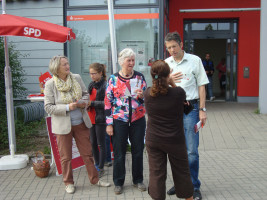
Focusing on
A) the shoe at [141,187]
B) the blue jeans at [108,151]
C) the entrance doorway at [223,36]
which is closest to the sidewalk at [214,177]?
the shoe at [141,187]

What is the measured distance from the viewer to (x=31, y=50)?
31.6 feet

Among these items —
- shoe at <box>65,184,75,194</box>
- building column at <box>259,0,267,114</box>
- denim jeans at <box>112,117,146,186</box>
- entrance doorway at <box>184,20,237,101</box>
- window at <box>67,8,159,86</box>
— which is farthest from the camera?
entrance doorway at <box>184,20,237,101</box>

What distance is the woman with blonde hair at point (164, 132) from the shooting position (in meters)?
3.15

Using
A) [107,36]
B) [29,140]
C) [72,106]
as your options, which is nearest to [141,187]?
[72,106]

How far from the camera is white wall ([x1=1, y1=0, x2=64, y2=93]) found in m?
9.39

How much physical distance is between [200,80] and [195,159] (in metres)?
0.96

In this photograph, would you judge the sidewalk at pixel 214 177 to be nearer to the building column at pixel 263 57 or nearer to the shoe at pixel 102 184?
the shoe at pixel 102 184

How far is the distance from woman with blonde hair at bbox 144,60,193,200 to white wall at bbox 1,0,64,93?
681 cm

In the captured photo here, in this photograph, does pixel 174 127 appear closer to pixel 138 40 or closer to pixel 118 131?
pixel 118 131

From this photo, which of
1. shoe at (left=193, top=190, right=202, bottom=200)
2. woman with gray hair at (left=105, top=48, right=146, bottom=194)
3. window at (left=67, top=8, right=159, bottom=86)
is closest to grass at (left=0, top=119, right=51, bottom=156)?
woman with gray hair at (left=105, top=48, right=146, bottom=194)

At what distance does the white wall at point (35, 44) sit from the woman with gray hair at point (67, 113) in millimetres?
5568

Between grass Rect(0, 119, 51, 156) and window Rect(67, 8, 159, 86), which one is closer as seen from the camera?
grass Rect(0, 119, 51, 156)

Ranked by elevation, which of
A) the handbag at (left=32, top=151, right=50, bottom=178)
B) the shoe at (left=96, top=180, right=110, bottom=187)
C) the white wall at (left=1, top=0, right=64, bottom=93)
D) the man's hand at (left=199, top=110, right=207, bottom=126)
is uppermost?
the white wall at (left=1, top=0, right=64, bottom=93)

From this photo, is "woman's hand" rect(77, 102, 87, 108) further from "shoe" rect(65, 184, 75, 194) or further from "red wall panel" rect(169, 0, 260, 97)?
"red wall panel" rect(169, 0, 260, 97)
